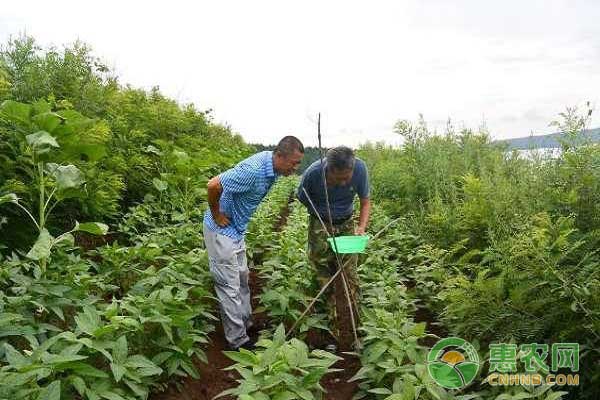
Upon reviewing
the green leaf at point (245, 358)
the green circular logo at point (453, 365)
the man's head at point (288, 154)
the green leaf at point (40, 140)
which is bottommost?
the green circular logo at point (453, 365)

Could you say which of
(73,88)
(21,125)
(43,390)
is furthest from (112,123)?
(43,390)

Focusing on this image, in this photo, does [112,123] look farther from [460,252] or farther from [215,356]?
[460,252]

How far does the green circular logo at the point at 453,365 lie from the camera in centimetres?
307

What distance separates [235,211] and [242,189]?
0.29 meters

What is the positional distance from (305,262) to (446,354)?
2036mm

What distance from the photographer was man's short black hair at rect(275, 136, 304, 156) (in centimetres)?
405

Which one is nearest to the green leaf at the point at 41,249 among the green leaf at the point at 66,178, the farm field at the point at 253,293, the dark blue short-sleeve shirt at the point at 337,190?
the farm field at the point at 253,293

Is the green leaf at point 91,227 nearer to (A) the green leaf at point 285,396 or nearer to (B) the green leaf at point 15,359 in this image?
(B) the green leaf at point 15,359

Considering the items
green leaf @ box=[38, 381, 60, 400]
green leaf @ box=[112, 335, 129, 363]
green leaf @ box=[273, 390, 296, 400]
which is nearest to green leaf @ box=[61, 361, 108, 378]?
green leaf @ box=[112, 335, 129, 363]

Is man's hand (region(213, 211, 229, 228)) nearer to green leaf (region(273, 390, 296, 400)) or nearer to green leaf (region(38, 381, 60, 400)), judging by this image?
green leaf (region(273, 390, 296, 400))

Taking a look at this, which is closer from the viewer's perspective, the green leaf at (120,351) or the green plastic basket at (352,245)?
the green leaf at (120,351)

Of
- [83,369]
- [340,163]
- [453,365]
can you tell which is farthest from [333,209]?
[83,369]

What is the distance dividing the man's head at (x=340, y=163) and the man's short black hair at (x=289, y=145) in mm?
472

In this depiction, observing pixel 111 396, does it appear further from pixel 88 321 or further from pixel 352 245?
pixel 352 245
